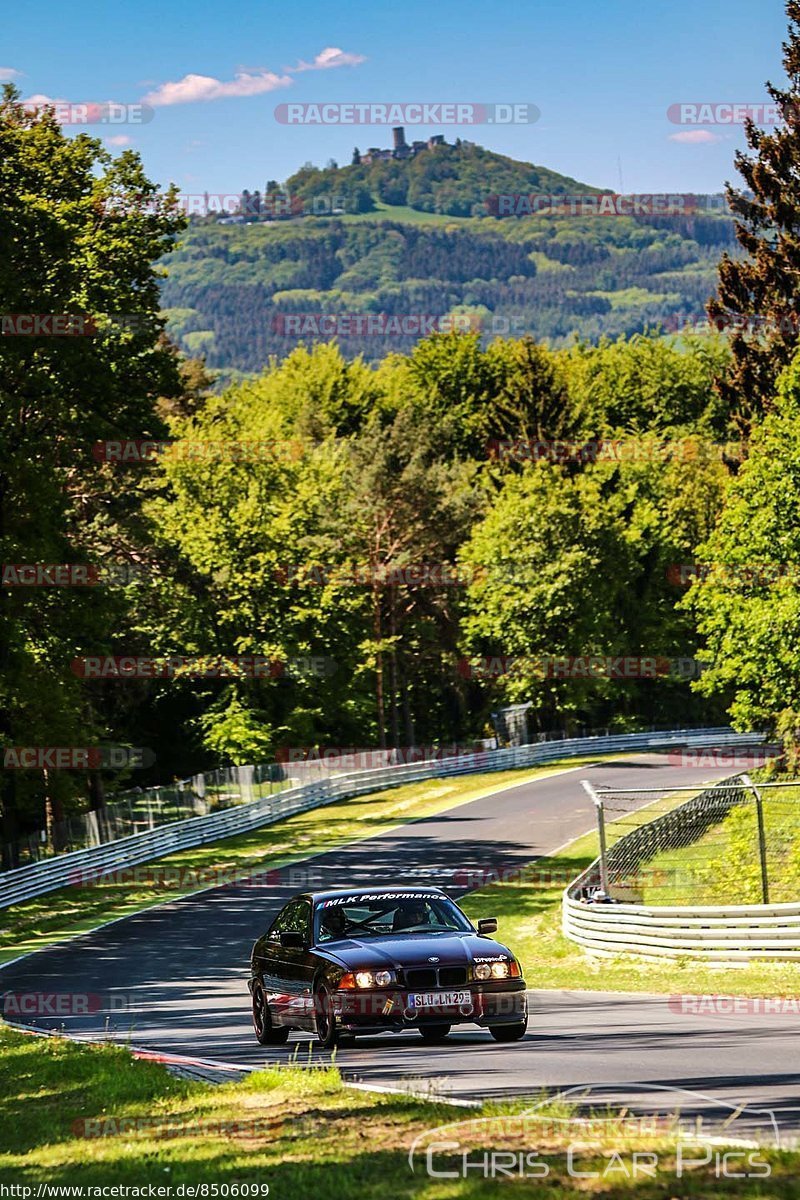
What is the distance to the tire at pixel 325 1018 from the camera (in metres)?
13.4

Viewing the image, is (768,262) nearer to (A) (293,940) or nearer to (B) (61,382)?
(B) (61,382)

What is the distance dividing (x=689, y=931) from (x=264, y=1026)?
885cm

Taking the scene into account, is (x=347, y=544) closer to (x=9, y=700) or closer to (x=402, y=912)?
(x=9, y=700)

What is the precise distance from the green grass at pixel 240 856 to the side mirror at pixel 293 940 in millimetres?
15475

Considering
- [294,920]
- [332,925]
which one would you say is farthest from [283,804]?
[332,925]

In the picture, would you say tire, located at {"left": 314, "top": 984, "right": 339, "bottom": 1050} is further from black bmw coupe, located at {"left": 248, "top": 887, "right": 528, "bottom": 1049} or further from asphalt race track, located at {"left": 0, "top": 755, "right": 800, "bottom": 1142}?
asphalt race track, located at {"left": 0, "top": 755, "right": 800, "bottom": 1142}

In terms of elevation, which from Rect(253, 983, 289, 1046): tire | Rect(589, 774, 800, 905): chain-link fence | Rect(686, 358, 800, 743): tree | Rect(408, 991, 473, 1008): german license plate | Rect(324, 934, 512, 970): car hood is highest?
Rect(686, 358, 800, 743): tree

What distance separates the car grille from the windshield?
1.01 meters

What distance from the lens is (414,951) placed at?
524 inches

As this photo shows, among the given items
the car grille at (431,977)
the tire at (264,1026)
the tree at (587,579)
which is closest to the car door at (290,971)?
the tire at (264,1026)

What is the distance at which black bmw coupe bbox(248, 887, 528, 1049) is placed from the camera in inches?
512

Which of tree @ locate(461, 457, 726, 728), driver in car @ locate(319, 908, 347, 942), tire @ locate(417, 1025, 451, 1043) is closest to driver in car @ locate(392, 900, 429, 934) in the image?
driver in car @ locate(319, 908, 347, 942)

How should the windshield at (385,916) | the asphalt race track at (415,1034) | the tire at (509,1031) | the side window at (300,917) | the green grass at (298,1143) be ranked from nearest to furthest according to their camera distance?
1. the green grass at (298,1143)
2. the asphalt race track at (415,1034)
3. the tire at (509,1031)
4. the windshield at (385,916)
5. the side window at (300,917)

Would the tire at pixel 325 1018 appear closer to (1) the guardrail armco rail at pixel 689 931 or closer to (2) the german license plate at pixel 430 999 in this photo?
(2) the german license plate at pixel 430 999
